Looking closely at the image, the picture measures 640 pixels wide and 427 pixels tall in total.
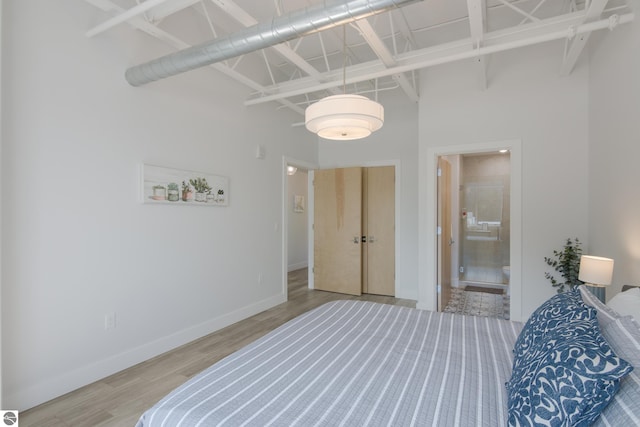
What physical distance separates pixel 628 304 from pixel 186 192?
338cm

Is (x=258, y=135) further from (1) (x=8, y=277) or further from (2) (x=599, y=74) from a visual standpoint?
(2) (x=599, y=74)

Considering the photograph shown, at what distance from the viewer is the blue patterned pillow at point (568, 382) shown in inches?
36.2

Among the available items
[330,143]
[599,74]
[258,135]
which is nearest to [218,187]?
[258,135]

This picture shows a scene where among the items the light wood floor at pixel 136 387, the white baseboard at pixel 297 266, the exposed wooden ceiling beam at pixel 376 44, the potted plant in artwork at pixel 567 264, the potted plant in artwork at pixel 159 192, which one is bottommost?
the light wood floor at pixel 136 387

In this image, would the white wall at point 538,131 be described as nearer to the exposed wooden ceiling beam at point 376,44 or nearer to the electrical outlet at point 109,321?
the exposed wooden ceiling beam at point 376,44

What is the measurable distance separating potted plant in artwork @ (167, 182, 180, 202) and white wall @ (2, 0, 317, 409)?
0.31ft

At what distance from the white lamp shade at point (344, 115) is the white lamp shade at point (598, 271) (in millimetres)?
1930

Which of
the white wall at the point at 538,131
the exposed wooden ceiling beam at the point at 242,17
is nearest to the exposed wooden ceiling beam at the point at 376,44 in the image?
the exposed wooden ceiling beam at the point at 242,17

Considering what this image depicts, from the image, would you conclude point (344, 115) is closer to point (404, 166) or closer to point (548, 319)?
point (548, 319)

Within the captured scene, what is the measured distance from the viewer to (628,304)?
5.24ft

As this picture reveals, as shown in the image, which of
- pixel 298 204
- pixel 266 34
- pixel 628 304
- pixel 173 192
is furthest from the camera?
pixel 298 204

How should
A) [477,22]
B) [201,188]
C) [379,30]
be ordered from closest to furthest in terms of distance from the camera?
[477,22] < [201,188] < [379,30]

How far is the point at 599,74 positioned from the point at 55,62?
4538mm

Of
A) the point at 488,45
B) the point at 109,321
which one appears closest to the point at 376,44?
the point at 488,45
